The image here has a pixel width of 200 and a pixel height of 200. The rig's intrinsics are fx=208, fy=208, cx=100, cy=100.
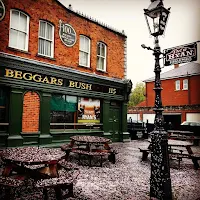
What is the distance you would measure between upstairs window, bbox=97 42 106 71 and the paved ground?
7.15 m

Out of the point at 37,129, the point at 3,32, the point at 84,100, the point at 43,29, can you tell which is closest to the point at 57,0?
the point at 43,29

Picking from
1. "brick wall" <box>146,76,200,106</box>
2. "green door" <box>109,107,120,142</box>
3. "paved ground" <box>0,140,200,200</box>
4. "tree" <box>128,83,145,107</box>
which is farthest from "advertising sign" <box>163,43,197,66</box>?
"tree" <box>128,83,145,107</box>

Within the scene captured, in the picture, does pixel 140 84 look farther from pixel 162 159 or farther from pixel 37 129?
pixel 162 159

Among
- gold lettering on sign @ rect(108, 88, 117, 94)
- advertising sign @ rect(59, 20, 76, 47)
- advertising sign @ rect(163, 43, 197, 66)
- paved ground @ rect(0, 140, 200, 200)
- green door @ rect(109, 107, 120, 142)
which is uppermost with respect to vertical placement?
advertising sign @ rect(59, 20, 76, 47)

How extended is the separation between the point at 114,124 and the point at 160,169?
9.94 meters

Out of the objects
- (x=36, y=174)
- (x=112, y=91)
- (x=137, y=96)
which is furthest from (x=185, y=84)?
(x=137, y=96)

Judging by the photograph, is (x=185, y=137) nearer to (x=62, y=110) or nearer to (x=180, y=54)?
(x=62, y=110)

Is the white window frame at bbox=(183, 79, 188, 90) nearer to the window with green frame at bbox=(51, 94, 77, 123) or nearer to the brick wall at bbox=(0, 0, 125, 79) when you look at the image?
the brick wall at bbox=(0, 0, 125, 79)

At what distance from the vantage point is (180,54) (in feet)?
12.3

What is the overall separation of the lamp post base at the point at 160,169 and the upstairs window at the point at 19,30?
7.93m

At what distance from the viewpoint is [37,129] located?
9.84 meters

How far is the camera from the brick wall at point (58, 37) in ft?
30.7

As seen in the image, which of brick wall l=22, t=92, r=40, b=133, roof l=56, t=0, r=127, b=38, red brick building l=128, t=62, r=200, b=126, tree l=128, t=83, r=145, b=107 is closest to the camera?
brick wall l=22, t=92, r=40, b=133

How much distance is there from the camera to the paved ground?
4.36 m
